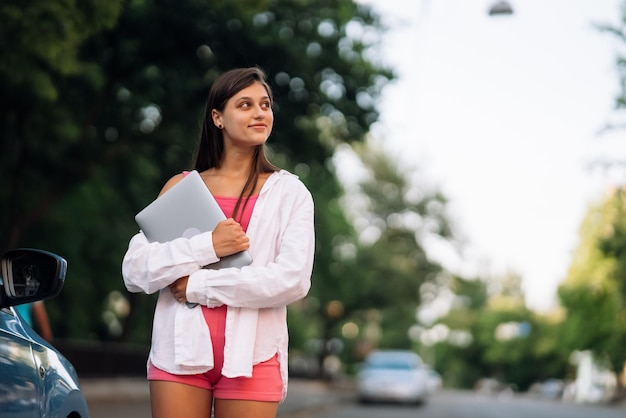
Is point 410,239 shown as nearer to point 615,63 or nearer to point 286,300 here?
point 615,63

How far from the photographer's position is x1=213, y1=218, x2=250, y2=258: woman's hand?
3.13 meters

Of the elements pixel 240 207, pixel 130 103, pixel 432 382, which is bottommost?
pixel 240 207

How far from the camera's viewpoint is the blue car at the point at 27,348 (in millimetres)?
2896

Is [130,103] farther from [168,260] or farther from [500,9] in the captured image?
[168,260]

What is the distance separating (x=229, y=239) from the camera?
313 centimetres

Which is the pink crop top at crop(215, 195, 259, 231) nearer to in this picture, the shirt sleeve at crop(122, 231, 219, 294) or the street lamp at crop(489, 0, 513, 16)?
the shirt sleeve at crop(122, 231, 219, 294)

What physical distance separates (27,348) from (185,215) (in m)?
0.61

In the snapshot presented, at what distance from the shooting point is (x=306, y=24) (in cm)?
1706

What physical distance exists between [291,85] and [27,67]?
641cm

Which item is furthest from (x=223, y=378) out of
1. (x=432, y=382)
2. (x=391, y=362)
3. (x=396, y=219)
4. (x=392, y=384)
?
(x=432, y=382)

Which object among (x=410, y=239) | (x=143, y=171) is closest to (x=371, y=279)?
(x=410, y=239)

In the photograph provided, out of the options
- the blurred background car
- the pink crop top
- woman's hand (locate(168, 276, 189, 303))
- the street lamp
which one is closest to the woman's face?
the pink crop top

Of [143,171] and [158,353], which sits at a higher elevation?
[143,171]

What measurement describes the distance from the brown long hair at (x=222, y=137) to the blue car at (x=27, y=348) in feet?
1.85
